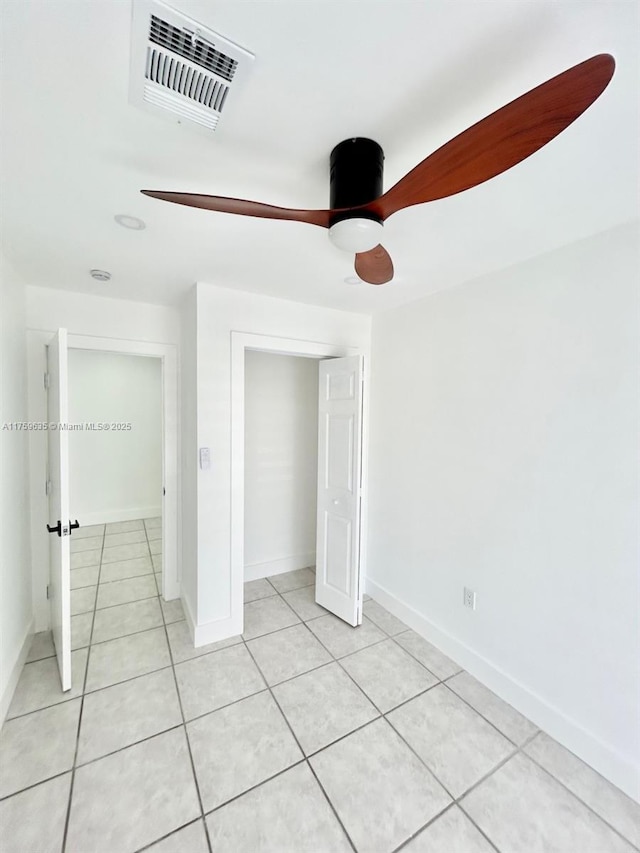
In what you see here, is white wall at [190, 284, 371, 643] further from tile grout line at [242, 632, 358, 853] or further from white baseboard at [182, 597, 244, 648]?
tile grout line at [242, 632, 358, 853]

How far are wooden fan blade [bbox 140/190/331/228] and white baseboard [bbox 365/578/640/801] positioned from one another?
8.30 feet

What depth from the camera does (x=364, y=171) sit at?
1.08 m

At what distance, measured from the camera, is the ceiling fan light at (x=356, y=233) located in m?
1.10

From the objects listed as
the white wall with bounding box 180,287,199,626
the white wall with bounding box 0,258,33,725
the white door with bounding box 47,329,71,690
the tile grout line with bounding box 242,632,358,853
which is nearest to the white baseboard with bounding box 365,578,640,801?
the tile grout line with bounding box 242,632,358,853

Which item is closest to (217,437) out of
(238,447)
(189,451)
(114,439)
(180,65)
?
(238,447)

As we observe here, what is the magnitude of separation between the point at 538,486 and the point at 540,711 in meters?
Result: 1.18

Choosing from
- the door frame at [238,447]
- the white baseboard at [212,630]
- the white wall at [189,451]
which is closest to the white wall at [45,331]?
the white wall at [189,451]

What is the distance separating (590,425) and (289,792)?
212 cm

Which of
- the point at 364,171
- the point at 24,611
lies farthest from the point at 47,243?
the point at 24,611

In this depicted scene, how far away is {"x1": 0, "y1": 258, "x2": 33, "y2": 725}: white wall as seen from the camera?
1.90 m

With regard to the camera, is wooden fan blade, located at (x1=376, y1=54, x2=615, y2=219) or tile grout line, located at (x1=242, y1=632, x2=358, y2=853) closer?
wooden fan blade, located at (x1=376, y1=54, x2=615, y2=219)

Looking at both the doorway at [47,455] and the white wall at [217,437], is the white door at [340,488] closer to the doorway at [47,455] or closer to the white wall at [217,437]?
the white wall at [217,437]

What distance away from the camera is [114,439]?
4840mm

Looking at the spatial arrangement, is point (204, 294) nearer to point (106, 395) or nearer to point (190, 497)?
point (190, 497)
